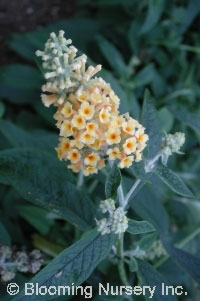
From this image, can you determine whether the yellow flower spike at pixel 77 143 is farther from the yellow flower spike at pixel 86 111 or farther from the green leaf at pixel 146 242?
the green leaf at pixel 146 242

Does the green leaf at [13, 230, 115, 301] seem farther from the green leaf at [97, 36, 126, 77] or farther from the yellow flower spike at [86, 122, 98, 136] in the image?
the green leaf at [97, 36, 126, 77]

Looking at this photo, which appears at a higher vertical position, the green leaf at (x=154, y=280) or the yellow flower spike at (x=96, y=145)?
the yellow flower spike at (x=96, y=145)

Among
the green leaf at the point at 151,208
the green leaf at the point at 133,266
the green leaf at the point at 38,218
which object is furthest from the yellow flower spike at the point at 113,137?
the green leaf at the point at 38,218

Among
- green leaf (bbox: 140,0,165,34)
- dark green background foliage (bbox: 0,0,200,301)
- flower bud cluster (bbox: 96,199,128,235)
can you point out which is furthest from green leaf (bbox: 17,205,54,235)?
green leaf (bbox: 140,0,165,34)

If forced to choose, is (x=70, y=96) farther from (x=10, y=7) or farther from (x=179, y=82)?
(x=10, y=7)

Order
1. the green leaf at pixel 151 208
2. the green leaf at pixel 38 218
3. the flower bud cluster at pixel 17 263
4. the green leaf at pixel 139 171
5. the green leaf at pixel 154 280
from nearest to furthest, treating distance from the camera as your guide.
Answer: the green leaf at pixel 139 171 < the green leaf at pixel 154 280 < the flower bud cluster at pixel 17 263 < the green leaf at pixel 151 208 < the green leaf at pixel 38 218

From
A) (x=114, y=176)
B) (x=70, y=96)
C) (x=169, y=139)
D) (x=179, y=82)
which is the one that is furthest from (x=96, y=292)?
(x=179, y=82)
